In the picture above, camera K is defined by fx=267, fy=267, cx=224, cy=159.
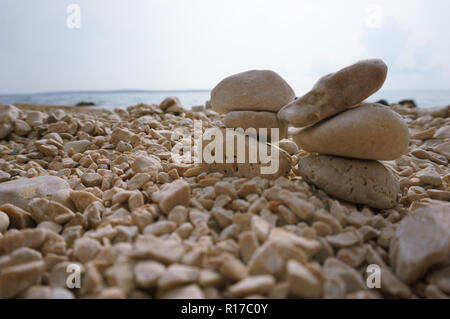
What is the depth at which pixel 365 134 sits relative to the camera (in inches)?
67.1

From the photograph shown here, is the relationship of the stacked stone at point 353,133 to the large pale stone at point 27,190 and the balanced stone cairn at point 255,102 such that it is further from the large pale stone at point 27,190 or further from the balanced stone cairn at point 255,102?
the large pale stone at point 27,190

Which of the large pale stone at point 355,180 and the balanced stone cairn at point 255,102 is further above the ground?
the balanced stone cairn at point 255,102

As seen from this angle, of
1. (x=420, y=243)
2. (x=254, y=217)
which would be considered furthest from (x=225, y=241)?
(x=420, y=243)

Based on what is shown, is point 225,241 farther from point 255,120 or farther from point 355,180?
point 255,120

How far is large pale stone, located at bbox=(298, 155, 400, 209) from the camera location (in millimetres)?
1810

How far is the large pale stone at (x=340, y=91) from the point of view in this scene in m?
1.79

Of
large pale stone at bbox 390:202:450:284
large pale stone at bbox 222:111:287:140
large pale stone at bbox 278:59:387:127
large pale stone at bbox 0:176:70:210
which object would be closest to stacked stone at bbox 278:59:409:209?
large pale stone at bbox 278:59:387:127

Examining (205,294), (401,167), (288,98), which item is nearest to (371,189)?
(288,98)

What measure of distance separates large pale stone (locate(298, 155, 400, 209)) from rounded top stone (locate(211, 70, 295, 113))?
616 mm

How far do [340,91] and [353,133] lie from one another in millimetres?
321

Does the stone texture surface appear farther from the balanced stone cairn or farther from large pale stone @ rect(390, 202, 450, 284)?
the balanced stone cairn

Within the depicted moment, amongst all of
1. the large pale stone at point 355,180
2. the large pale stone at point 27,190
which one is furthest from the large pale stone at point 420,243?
the large pale stone at point 27,190
